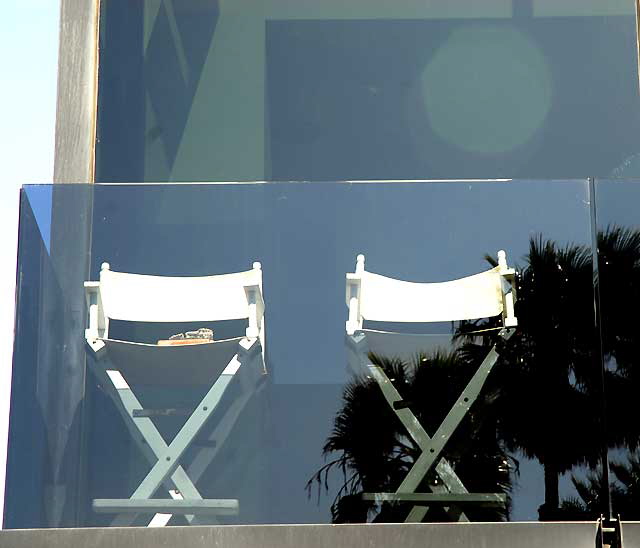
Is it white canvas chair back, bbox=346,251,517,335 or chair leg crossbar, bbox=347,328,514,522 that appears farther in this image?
white canvas chair back, bbox=346,251,517,335

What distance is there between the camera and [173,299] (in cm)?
434

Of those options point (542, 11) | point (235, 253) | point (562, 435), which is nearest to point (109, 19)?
point (542, 11)

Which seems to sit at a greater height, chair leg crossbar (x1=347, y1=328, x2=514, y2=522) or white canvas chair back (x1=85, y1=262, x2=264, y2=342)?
white canvas chair back (x1=85, y1=262, x2=264, y2=342)

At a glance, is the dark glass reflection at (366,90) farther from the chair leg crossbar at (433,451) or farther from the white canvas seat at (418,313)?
the chair leg crossbar at (433,451)

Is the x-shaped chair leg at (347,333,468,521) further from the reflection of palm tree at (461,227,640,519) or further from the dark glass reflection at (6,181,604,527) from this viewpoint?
the reflection of palm tree at (461,227,640,519)

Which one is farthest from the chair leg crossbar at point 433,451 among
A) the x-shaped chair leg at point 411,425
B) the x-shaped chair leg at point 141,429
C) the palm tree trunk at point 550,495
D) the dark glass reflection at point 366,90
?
the dark glass reflection at point 366,90

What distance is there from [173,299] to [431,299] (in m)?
0.79

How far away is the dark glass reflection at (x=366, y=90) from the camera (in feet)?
19.8

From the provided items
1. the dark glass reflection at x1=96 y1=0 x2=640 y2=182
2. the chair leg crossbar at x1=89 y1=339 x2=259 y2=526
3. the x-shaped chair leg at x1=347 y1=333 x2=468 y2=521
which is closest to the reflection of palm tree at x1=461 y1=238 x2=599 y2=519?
the x-shaped chair leg at x1=347 y1=333 x2=468 y2=521

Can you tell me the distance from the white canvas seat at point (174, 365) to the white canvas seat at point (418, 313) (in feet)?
0.98

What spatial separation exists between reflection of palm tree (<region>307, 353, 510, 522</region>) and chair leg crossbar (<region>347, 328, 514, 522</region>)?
0.05 ft

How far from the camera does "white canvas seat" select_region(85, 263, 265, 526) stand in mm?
4145

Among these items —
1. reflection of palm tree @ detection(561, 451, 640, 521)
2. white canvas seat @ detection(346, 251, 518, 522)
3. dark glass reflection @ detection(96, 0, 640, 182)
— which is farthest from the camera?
dark glass reflection @ detection(96, 0, 640, 182)

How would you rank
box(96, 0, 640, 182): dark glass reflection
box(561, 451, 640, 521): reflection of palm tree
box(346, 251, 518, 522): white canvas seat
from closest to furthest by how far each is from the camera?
box(561, 451, 640, 521): reflection of palm tree < box(346, 251, 518, 522): white canvas seat < box(96, 0, 640, 182): dark glass reflection
